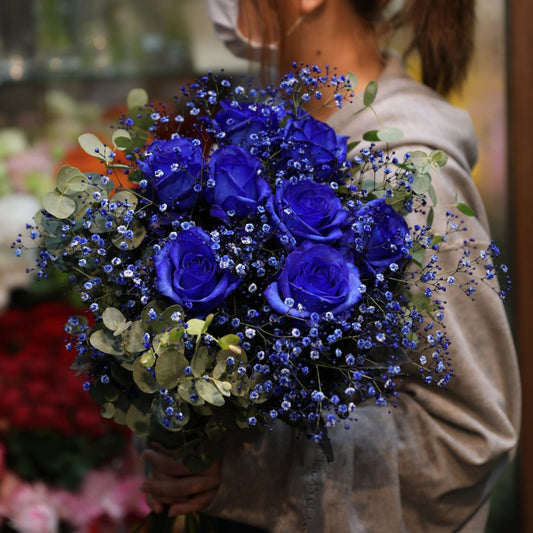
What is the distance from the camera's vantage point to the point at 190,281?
2.19 feet

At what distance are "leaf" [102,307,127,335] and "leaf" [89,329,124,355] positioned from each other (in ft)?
0.06

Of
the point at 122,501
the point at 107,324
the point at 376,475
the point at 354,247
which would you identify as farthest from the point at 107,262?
the point at 122,501

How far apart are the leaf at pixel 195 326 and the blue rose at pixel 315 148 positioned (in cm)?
19

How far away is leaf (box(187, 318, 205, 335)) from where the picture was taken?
2.12 feet

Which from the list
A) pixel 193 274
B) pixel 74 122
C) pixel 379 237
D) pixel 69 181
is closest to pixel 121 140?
pixel 69 181

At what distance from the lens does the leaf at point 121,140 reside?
775mm

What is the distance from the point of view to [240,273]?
2.17 feet

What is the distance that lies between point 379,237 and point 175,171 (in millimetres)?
224

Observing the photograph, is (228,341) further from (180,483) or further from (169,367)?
(180,483)

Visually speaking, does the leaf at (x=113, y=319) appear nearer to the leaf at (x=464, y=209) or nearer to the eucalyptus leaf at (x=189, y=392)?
the eucalyptus leaf at (x=189, y=392)

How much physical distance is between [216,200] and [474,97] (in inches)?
49.9

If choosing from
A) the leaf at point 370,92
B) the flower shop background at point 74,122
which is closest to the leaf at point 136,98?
the leaf at point 370,92

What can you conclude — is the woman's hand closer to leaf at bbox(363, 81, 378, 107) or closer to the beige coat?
the beige coat

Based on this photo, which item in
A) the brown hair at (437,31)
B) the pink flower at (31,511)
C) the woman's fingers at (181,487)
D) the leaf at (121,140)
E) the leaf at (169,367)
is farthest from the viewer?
the pink flower at (31,511)
